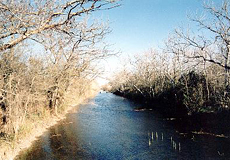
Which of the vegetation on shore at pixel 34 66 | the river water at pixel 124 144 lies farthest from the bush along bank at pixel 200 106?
the vegetation on shore at pixel 34 66

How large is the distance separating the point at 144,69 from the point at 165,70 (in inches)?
Result: 249

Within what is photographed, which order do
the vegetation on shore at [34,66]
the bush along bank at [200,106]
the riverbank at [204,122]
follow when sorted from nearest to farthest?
the vegetation on shore at [34,66] → the riverbank at [204,122] → the bush along bank at [200,106]

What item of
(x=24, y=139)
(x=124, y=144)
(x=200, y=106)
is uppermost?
(x=200, y=106)

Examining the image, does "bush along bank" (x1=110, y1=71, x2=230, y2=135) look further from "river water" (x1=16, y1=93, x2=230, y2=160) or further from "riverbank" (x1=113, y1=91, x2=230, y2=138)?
"river water" (x1=16, y1=93, x2=230, y2=160)

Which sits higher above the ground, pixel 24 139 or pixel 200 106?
pixel 200 106

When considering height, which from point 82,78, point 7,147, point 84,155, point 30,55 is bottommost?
point 84,155

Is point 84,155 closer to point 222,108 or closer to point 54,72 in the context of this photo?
point 54,72

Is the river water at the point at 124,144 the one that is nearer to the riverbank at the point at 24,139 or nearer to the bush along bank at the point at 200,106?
the riverbank at the point at 24,139

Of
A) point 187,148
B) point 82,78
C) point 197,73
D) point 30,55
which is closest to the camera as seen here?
point 187,148

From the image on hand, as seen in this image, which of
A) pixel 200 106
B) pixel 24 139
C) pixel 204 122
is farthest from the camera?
pixel 200 106

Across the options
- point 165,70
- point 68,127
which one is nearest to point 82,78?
point 68,127

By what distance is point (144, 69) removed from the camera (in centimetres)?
3334

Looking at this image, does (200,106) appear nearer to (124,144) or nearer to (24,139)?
(124,144)

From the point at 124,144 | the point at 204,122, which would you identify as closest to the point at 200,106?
the point at 204,122
